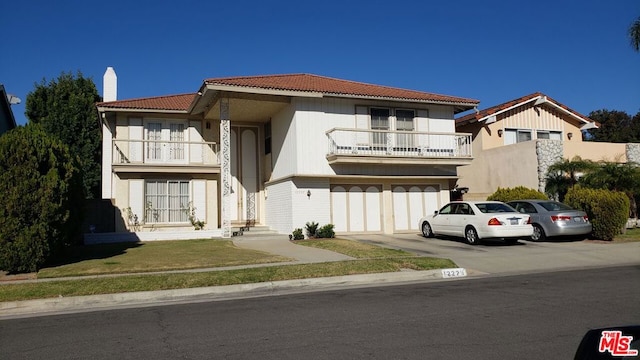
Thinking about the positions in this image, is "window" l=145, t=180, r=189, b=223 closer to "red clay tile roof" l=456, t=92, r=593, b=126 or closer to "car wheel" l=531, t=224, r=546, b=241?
"car wheel" l=531, t=224, r=546, b=241

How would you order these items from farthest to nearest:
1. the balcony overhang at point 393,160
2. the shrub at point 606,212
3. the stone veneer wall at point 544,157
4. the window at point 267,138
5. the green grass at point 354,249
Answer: the stone veneer wall at point 544,157, the window at point 267,138, the balcony overhang at point 393,160, the shrub at point 606,212, the green grass at point 354,249

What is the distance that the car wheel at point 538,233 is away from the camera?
18328 mm

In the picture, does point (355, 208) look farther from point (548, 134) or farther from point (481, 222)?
point (548, 134)

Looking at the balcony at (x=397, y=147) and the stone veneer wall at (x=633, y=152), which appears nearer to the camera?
the balcony at (x=397, y=147)

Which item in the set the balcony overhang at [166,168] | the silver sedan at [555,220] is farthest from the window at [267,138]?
the silver sedan at [555,220]

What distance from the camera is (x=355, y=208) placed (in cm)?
2131

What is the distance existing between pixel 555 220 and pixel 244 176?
1279cm

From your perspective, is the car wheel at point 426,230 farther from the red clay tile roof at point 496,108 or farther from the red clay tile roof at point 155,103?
the red clay tile roof at point 155,103

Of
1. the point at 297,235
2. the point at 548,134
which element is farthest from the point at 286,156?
the point at 548,134

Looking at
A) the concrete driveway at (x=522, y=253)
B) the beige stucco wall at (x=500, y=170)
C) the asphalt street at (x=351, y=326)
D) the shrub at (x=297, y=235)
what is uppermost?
the beige stucco wall at (x=500, y=170)

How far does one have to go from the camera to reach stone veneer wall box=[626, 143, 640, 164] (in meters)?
25.6

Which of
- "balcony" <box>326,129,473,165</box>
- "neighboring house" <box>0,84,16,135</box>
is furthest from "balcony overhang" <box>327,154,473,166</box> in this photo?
"neighboring house" <box>0,84,16,135</box>

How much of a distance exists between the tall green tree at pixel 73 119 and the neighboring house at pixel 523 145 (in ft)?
70.1

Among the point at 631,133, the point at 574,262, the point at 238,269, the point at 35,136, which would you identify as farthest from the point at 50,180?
the point at 631,133
